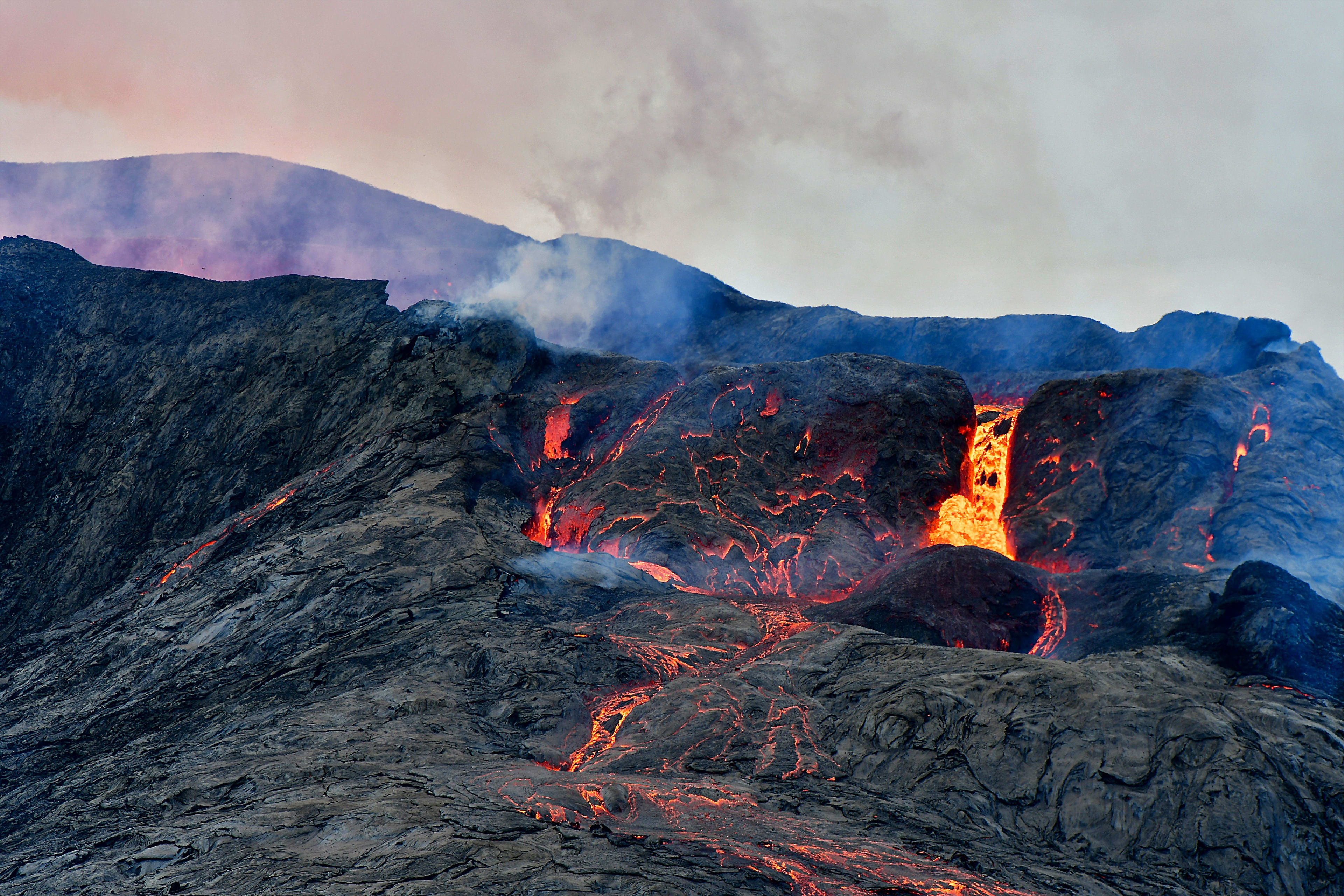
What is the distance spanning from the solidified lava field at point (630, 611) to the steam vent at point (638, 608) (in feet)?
0.41

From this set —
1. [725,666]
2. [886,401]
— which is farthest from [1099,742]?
[886,401]

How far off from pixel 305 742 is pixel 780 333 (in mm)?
53000

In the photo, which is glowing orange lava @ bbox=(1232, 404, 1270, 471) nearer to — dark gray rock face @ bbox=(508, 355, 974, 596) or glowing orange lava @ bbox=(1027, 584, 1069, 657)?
dark gray rock face @ bbox=(508, 355, 974, 596)

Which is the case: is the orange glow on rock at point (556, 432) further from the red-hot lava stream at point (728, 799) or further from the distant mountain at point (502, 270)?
the distant mountain at point (502, 270)

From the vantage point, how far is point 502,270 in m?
68.7

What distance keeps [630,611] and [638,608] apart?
1.11ft

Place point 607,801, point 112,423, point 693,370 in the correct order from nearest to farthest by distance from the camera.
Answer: point 607,801
point 112,423
point 693,370

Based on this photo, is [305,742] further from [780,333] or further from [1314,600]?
[780,333]

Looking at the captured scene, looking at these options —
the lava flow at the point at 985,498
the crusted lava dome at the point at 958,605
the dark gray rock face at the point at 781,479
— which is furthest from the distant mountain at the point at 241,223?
the crusted lava dome at the point at 958,605

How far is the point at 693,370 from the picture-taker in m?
54.7

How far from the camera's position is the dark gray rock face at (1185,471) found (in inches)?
1238

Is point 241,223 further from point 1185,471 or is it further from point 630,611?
point 1185,471

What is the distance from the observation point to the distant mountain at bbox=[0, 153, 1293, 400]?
189 feet

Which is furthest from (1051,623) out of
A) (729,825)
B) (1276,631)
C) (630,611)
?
(729,825)
